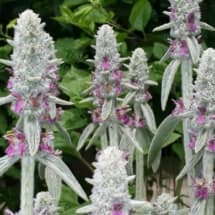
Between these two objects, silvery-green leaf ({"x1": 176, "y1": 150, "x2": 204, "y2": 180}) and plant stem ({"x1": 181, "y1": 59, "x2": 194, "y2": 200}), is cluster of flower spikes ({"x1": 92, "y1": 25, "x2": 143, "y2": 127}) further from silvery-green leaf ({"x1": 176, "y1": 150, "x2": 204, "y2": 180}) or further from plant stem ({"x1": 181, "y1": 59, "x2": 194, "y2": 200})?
silvery-green leaf ({"x1": 176, "y1": 150, "x2": 204, "y2": 180})

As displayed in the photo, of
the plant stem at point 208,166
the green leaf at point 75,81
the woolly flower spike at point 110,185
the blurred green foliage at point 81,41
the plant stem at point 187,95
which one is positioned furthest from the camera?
the blurred green foliage at point 81,41

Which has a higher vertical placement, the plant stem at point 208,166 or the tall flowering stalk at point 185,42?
the tall flowering stalk at point 185,42

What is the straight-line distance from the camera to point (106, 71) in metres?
1.64

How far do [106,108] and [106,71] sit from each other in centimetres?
9

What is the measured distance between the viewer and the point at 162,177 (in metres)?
2.96

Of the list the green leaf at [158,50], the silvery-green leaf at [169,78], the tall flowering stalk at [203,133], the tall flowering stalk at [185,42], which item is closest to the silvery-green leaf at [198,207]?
the tall flowering stalk at [203,133]

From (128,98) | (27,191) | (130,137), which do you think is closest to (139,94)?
(128,98)

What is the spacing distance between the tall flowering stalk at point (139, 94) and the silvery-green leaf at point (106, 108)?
0.16 ft

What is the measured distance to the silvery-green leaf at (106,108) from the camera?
5.45ft

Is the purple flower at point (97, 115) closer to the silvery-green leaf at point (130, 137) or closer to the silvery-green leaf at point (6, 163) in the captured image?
the silvery-green leaf at point (130, 137)

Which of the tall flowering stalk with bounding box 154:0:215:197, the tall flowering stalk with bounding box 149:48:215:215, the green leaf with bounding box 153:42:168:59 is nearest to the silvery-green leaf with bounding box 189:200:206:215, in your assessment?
the tall flowering stalk with bounding box 149:48:215:215

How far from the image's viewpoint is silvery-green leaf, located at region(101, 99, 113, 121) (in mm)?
1662

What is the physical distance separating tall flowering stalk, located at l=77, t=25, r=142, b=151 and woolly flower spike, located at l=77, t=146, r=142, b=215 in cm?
51

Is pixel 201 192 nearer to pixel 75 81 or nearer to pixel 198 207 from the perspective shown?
pixel 198 207
